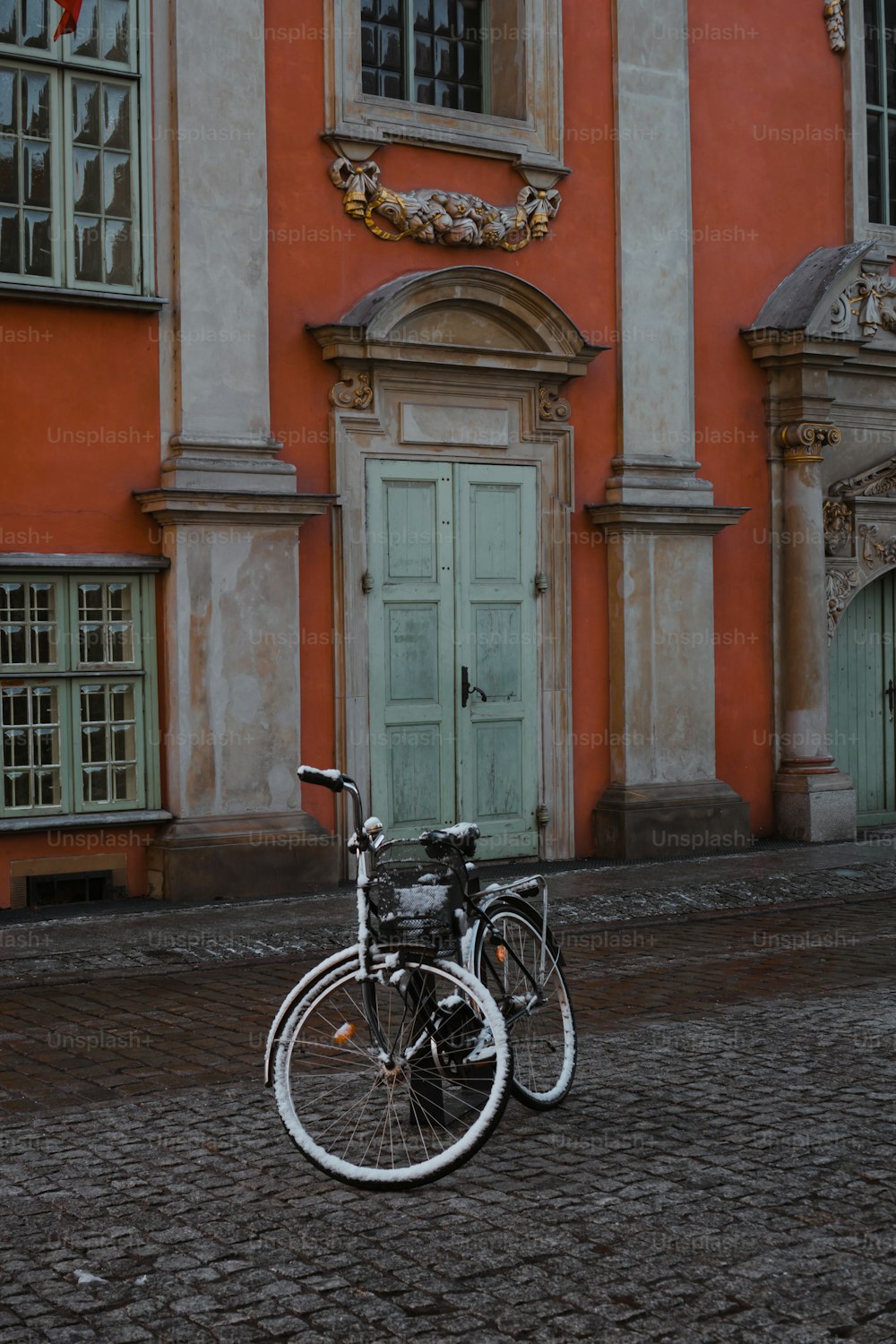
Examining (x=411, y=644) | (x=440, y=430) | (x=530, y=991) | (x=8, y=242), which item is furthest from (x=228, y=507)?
(x=530, y=991)

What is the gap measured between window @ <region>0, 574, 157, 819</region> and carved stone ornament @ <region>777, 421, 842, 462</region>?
5.76 metres

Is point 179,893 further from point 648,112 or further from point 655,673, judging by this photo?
point 648,112

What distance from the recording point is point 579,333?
41.9 feet

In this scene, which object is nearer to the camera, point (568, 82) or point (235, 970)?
point (235, 970)

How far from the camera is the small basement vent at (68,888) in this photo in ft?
35.3

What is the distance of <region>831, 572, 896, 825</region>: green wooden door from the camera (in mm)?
15055

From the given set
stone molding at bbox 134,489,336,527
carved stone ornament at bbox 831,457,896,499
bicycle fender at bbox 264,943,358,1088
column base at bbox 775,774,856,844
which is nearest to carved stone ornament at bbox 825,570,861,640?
carved stone ornament at bbox 831,457,896,499

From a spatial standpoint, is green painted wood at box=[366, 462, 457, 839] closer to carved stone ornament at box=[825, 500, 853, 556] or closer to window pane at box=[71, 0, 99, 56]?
window pane at box=[71, 0, 99, 56]

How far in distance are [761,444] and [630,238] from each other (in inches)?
82.9

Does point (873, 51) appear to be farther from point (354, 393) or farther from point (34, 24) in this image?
point (34, 24)

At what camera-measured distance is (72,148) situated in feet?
35.8

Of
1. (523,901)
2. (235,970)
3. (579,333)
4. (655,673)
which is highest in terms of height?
(579,333)

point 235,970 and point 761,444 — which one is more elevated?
point 761,444

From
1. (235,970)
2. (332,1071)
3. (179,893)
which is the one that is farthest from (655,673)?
(332,1071)
